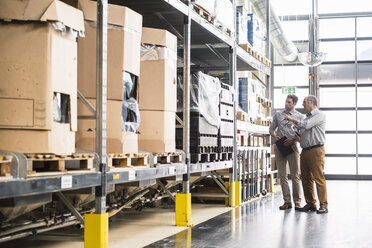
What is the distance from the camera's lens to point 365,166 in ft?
69.2

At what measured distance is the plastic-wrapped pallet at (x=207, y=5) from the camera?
8336 mm

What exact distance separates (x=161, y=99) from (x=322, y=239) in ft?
8.57

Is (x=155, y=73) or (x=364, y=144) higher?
(x=155, y=73)

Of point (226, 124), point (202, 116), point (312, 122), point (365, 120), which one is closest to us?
point (202, 116)

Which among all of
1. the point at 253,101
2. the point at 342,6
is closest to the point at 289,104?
the point at 253,101

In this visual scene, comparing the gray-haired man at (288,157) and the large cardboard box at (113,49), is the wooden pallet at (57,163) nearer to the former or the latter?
the large cardboard box at (113,49)

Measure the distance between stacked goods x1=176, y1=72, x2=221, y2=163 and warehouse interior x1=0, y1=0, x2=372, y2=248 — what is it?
0.02m

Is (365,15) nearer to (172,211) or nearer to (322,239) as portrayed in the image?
(172,211)

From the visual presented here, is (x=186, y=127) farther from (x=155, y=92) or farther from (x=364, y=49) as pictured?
(x=364, y=49)

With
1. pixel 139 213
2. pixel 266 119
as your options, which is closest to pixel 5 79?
pixel 139 213

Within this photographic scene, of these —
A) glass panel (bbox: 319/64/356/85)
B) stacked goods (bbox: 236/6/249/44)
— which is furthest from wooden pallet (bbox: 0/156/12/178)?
glass panel (bbox: 319/64/356/85)

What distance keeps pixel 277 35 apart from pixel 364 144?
5683 mm

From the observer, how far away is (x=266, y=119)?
14.5m

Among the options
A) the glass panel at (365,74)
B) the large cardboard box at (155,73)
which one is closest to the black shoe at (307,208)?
the large cardboard box at (155,73)
